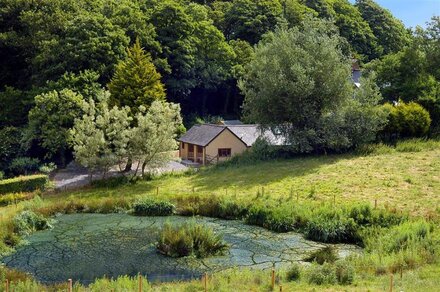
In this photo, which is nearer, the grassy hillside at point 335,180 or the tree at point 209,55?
the grassy hillside at point 335,180

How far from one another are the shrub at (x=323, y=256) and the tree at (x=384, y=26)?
6714 cm

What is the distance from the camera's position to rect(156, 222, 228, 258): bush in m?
17.1

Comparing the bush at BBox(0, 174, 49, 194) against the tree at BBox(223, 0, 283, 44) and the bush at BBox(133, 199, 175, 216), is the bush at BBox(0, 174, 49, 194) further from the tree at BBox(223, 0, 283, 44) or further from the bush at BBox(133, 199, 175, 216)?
the tree at BBox(223, 0, 283, 44)

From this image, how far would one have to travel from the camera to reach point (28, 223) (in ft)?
69.4

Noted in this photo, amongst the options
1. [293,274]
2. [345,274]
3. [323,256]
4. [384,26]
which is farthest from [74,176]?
[384,26]

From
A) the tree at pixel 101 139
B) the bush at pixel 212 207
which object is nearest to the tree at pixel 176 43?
the tree at pixel 101 139

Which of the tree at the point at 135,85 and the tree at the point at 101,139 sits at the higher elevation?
the tree at the point at 135,85

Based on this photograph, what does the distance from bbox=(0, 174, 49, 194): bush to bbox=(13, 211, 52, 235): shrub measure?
762 cm

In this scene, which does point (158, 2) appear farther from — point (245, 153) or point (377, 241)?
point (377, 241)

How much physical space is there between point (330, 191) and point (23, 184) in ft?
62.5

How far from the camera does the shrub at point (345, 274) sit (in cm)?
1257

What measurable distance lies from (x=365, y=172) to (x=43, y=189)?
2063 centimetres

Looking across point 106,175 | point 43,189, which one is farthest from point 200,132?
point 43,189

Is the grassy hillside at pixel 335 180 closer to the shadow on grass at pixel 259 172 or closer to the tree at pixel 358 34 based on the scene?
the shadow on grass at pixel 259 172
